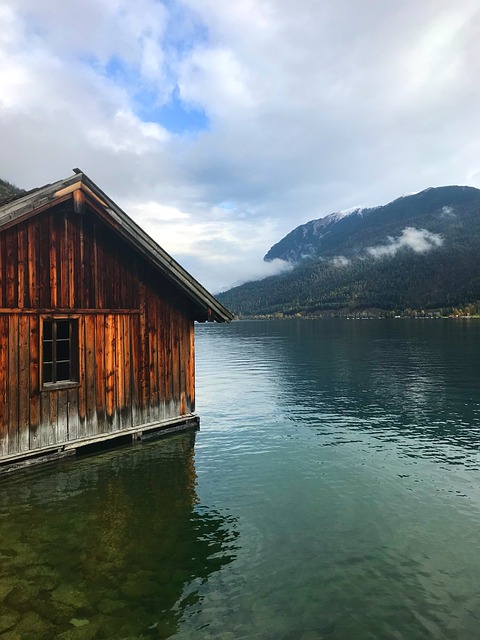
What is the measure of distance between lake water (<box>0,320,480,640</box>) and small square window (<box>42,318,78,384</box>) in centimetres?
298

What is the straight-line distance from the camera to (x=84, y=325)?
1502cm

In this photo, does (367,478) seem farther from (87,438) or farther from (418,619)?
(87,438)

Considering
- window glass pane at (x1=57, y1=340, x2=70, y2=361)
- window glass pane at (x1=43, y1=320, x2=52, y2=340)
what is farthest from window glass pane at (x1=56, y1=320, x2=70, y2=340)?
window glass pane at (x1=43, y1=320, x2=52, y2=340)

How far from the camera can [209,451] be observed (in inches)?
701

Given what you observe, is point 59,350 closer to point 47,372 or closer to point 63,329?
point 63,329

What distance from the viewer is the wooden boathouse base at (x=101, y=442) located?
43.9 ft

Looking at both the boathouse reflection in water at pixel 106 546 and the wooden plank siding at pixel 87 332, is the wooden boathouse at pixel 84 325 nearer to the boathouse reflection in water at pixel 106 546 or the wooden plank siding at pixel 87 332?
the wooden plank siding at pixel 87 332

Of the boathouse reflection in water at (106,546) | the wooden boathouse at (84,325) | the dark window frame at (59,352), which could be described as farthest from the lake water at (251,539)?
the dark window frame at (59,352)

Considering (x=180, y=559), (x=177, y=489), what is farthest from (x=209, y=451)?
(x=180, y=559)

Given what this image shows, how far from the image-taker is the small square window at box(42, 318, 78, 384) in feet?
46.9

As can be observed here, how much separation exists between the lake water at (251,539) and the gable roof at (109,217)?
→ 20.2 feet

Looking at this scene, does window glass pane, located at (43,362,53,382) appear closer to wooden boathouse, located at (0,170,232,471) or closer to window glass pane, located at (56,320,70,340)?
wooden boathouse, located at (0,170,232,471)

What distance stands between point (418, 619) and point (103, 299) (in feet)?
Result: 41.8

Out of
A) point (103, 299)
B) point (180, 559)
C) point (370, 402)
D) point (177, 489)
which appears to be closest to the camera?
point (180, 559)
